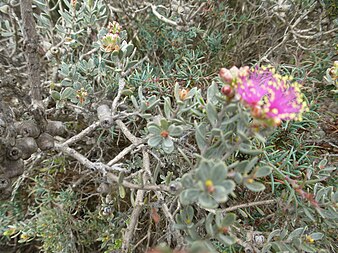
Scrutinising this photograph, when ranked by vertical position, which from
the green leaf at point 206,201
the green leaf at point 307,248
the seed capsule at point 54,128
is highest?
the green leaf at point 206,201

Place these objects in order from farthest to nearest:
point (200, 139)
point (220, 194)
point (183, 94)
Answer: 1. point (183, 94)
2. point (200, 139)
3. point (220, 194)

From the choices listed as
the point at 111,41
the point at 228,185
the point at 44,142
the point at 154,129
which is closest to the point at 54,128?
the point at 44,142

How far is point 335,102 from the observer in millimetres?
1250

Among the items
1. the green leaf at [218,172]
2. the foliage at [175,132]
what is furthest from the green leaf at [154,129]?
the green leaf at [218,172]

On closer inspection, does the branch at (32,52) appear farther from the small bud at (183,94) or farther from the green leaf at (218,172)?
the green leaf at (218,172)

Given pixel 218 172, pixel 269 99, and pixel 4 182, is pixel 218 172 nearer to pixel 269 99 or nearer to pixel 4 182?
pixel 269 99

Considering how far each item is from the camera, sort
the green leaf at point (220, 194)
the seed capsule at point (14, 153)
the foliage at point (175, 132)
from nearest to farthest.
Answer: the green leaf at point (220, 194), the foliage at point (175, 132), the seed capsule at point (14, 153)

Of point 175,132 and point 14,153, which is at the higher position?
point 175,132

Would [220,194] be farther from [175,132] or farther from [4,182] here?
[4,182]

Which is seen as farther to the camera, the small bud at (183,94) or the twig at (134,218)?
the twig at (134,218)

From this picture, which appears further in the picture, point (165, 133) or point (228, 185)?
point (165, 133)

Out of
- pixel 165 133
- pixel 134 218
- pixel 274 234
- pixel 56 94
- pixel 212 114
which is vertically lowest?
pixel 134 218

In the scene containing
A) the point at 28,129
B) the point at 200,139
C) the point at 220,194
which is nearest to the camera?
the point at 220,194

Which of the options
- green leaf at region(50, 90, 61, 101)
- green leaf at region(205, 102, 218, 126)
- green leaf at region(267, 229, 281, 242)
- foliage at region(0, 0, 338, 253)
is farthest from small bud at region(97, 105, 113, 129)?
green leaf at region(267, 229, 281, 242)
